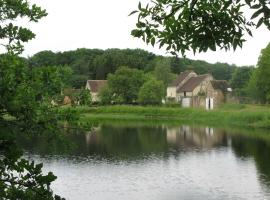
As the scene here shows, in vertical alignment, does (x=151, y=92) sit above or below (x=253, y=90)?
below

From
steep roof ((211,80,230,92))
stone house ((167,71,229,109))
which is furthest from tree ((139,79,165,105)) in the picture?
steep roof ((211,80,230,92))

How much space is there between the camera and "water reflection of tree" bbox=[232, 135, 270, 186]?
23.0 meters

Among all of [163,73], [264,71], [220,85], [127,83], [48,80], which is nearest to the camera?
[48,80]

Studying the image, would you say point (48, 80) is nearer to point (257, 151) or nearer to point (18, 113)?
point (18, 113)

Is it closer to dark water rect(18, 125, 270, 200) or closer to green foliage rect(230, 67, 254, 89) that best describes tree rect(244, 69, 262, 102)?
dark water rect(18, 125, 270, 200)

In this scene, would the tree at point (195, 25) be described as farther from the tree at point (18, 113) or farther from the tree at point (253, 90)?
the tree at point (253, 90)

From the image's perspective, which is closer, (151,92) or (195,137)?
(195,137)

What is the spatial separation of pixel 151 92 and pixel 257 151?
3787cm

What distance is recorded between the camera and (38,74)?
4.80 meters

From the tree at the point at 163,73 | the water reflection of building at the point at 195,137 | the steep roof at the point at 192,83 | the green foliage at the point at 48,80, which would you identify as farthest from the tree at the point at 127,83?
the green foliage at the point at 48,80

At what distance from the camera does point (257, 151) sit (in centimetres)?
3075

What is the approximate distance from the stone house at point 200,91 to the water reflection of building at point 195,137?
20.2m

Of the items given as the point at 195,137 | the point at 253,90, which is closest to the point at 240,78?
the point at 253,90

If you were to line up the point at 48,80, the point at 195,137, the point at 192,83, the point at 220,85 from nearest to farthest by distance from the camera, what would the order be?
the point at 48,80 < the point at 195,137 < the point at 220,85 < the point at 192,83
